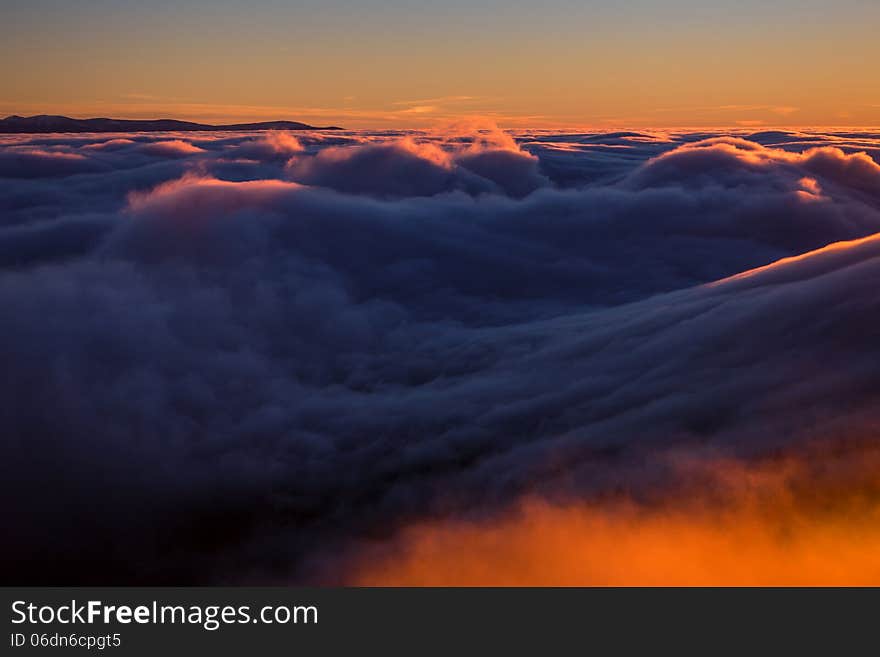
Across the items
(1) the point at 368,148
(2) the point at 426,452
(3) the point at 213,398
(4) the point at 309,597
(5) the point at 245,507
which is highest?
(1) the point at 368,148

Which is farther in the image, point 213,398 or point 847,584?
point 213,398

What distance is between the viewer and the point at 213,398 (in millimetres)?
13977

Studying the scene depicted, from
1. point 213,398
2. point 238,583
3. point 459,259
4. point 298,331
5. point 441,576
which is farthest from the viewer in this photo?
point 459,259

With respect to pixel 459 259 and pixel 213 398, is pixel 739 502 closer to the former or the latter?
pixel 213 398

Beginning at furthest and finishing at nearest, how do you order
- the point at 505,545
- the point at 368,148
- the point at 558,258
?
the point at 368,148 < the point at 558,258 < the point at 505,545

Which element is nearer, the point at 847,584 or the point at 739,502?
the point at 847,584

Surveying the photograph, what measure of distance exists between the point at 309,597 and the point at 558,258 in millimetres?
29097

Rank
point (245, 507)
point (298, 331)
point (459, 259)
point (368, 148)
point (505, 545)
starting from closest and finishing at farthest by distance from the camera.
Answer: point (505, 545)
point (245, 507)
point (298, 331)
point (459, 259)
point (368, 148)

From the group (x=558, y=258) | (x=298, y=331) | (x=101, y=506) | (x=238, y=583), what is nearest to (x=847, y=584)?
(x=238, y=583)

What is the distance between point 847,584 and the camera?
4496mm

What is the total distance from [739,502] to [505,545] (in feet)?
7.96

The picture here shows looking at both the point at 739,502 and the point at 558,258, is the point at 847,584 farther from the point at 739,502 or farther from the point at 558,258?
the point at 558,258

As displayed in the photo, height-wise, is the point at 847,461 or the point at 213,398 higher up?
the point at 213,398

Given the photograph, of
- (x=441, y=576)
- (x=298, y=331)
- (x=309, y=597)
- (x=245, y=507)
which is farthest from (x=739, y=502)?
(x=298, y=331)
